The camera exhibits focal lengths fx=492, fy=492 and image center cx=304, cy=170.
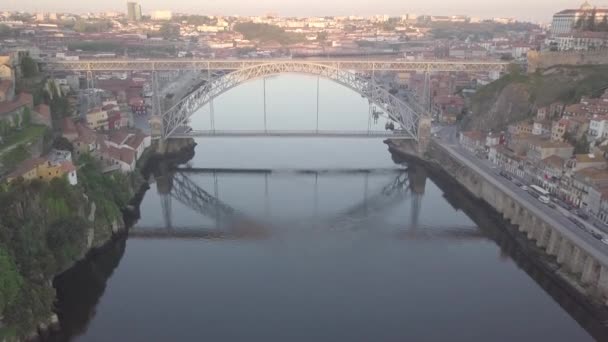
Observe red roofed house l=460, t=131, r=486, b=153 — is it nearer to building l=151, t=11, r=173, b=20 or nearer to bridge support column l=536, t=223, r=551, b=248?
bridge support column l=536, t=223, r=551, b=248

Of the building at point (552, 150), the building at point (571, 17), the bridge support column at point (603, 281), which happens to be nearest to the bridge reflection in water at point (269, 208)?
the building at point (552, 150)

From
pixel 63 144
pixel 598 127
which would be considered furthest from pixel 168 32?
pixel 598 127

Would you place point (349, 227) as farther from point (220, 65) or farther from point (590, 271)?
point (220, 65)

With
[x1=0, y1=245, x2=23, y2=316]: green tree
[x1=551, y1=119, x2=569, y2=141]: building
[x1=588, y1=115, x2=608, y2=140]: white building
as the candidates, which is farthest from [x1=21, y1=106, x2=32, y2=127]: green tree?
[x1=588, y1=115, x2=608, y2=140]: white building

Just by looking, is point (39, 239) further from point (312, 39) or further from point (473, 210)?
point (312, 39)

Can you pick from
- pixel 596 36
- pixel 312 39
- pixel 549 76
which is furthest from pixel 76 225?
pixel 312 39

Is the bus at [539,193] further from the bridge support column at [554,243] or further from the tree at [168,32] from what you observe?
the tree at [168,32]
